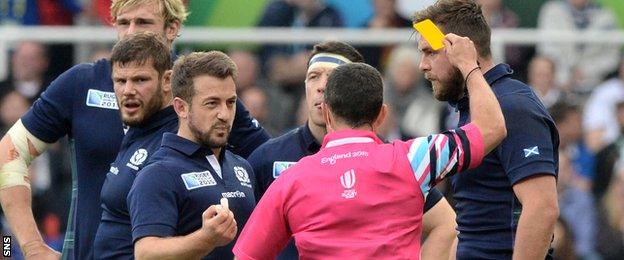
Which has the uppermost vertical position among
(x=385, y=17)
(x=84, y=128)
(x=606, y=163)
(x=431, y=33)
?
(x=431, y=33)

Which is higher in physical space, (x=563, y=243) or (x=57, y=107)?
(x=57, y=107)

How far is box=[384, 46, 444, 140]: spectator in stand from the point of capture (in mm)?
11445

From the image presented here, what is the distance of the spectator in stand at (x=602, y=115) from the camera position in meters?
12.2

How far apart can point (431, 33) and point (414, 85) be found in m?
5.30

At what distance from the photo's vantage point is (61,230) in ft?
36.1

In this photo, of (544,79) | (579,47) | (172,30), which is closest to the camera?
(172,30)

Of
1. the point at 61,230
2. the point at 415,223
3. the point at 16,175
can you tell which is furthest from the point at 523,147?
the point at 61,230

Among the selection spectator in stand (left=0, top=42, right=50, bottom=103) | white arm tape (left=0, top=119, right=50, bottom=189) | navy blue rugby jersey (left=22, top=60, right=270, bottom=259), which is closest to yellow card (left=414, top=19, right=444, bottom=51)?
navy blue rugby jersey (left=22, top=60, right=270, bottom=259)

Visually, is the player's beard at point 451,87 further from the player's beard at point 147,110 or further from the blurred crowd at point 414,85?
the blurred crowd at point 414,85

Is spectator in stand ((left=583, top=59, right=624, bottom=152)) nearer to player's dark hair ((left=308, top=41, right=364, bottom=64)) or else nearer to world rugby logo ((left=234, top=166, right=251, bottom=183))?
player's dark hair ((left=308, top=41, right=364, bottom=64))

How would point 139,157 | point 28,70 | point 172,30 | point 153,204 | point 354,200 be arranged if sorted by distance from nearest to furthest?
1. point 354,200
2. point 153,204
3. point 139,157
4. point 172,30
5. point 28,70

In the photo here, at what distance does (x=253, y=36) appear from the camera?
11.6m

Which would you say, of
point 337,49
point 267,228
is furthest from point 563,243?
point 267,228

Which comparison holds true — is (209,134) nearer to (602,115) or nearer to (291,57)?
(291,57)
